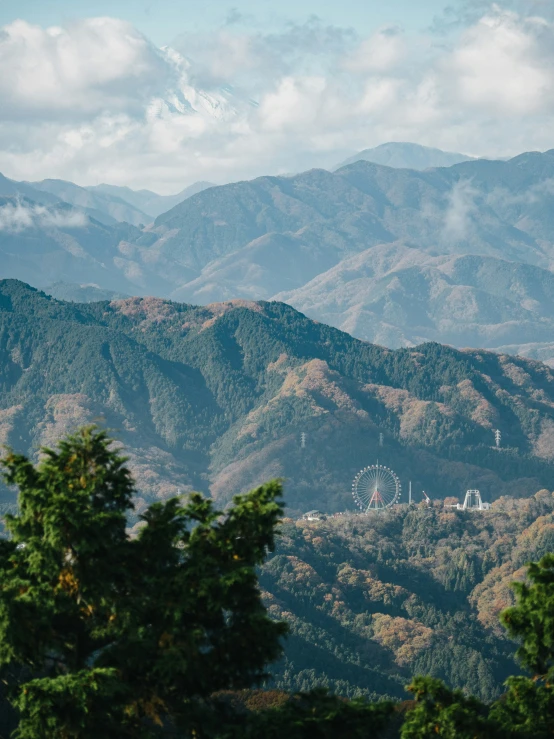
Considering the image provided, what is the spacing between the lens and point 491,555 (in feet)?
580

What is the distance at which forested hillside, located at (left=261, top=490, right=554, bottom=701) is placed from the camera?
128 metres

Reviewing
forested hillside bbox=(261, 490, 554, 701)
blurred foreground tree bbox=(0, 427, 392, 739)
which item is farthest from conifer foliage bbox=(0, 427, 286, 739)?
forested hillside bbox=(261, 490, 554, 701)

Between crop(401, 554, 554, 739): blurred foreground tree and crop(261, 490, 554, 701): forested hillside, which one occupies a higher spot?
crop(261, 490, 554, 701): forested hillside

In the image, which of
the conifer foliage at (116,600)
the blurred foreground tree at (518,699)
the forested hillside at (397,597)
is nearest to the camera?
the conifer foliage at (116,600)

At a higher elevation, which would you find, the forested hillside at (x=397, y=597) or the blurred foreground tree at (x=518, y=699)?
the forested hillside at (x=397, y=597)

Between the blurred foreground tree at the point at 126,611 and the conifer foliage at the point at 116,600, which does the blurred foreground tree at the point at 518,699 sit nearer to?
the blurred foreground tree at the point at 126,611

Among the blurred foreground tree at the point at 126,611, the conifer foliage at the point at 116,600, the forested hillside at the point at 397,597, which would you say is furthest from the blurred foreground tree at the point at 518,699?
the forested hillside at the point at 397,597

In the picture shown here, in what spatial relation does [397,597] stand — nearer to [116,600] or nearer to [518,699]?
[518,699]

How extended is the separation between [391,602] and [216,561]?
135623 millimetres

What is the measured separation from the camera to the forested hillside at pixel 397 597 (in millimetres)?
128375

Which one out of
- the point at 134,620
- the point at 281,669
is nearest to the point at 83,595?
the point at 134,620

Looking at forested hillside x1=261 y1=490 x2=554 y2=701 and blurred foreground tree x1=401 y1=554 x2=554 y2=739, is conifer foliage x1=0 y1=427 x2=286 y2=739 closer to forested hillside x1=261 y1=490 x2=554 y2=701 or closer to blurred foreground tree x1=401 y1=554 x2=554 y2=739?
blurred foreground tree x1=401 y1=554 x2=554 y2=739

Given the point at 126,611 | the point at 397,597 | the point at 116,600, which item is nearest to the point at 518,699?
the point at 126,611

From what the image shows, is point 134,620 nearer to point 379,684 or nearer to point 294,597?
point 379,684
